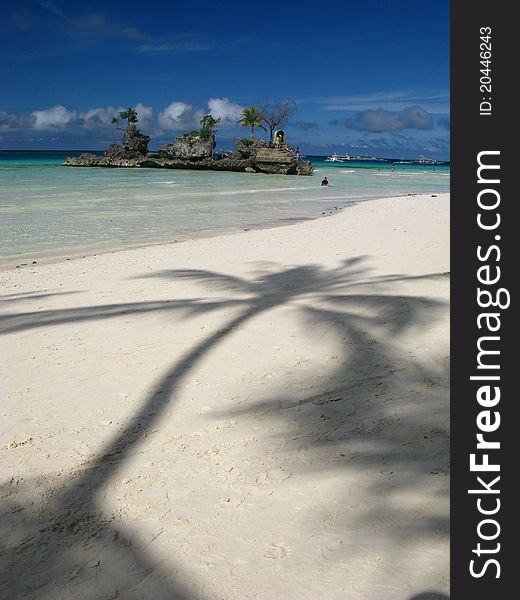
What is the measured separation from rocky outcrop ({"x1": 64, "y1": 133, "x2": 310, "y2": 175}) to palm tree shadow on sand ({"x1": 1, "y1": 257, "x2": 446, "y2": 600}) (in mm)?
52243

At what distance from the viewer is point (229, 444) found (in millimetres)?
2938

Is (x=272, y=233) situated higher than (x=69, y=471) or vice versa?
(x=272, y=233)

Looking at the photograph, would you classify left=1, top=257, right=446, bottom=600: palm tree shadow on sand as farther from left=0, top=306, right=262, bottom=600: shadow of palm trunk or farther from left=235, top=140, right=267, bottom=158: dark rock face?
left=235, top=140, right=267, bottom=158: dark rock face

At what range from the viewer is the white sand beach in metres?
2.04

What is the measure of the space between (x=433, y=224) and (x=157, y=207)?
11.4 metres

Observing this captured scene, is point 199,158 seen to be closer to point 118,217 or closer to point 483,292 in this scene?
point 118,217

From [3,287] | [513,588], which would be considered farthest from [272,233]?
[513,588]

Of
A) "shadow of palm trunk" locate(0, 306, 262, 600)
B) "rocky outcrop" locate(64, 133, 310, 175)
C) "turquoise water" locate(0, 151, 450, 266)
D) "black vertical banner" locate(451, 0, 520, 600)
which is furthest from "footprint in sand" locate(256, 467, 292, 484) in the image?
"rocky outcrop" locate(64, 133, 310, 175)

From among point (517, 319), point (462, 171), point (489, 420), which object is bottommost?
point (489, 420)

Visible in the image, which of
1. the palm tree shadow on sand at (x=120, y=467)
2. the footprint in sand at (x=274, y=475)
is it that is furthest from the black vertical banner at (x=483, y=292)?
the footprint in sand at (x=274, y=475)

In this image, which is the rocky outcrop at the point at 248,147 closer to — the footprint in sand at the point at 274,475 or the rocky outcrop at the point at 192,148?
the rocky outcrop at the point at 192,148

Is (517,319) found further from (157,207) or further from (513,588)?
(157,207)

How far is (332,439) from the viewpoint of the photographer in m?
2.87

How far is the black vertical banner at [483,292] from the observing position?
3.88 feet
